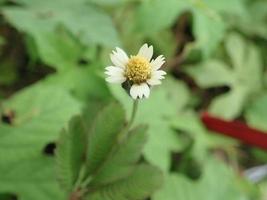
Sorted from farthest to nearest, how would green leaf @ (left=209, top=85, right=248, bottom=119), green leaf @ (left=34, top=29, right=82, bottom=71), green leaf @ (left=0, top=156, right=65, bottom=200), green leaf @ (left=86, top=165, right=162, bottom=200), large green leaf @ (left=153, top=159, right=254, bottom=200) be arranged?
green leaf @ (left=209, top=85, right=248, bottom=119) → green leaf @ (left=34, top=29, right=82, bottom=71) → large green leaf @ (left=153, top=159, right=254, bottom=200) → green leaf @ (left=0, top=156, right=65, bottom=200) → green leaf @ (left=86, top=165, right=162, bottom=200)

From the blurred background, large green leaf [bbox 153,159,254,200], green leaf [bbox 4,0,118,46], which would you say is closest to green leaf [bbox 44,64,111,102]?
the blurred background

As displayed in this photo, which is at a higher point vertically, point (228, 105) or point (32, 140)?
point (32, 140)

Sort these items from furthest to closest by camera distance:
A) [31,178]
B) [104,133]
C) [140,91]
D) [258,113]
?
[258,113] → [31,178] → [104,133] → [140,91]

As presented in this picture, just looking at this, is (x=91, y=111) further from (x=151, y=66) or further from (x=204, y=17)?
(x=204, y=17)

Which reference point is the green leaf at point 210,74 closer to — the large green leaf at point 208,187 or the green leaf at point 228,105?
the green leaf at point 228,105

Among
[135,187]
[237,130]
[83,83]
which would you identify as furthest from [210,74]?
[135,187]

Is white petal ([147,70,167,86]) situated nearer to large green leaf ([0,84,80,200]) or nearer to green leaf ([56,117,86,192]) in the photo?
green leaf ([56,117,86,192])

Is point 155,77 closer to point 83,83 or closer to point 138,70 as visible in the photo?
point 138,70

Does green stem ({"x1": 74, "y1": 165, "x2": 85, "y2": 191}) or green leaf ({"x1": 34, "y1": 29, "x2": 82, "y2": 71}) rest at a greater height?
green leaf ({"x1": 34, "y1": 29, "x2": 82, "y2": 71})
